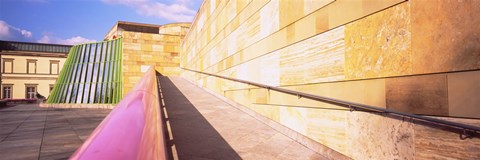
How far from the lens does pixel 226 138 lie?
195 inches

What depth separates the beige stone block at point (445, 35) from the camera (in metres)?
2.52

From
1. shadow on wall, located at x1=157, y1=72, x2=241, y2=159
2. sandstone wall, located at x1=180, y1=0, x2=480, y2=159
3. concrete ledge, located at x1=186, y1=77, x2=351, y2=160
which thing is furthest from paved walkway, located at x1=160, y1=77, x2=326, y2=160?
sandstone wall, located at x1=180, y1=0, x2=480, y2=159

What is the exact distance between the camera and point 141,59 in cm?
2464

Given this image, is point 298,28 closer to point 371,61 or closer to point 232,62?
point 371,61

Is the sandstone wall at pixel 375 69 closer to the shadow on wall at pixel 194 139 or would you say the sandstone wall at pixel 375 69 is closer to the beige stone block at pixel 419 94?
the beige stone block at pixel 419 94

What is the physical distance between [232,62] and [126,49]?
17.7 m

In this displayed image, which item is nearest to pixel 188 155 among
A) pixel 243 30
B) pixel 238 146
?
pixel 238 146

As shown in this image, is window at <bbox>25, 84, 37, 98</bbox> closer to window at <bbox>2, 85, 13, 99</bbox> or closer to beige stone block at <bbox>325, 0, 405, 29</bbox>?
window at <bbox>2, 85, 13, 99</bbox>

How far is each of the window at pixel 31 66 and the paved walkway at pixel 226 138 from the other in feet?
187

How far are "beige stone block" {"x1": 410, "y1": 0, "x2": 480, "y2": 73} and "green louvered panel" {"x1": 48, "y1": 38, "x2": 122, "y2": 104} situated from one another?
939 inches

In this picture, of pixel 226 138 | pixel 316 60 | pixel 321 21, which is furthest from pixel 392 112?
pixel 226 138

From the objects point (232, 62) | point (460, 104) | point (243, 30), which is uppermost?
point (243, 30)

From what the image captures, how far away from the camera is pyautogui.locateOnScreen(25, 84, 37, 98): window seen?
52578 mm

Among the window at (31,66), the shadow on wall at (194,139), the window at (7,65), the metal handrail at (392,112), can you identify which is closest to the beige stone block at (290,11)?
the metal handrail at (392,112)
